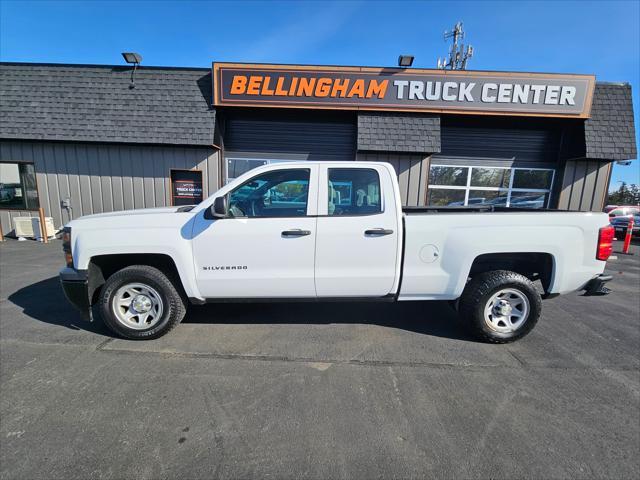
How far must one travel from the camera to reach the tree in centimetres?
4964

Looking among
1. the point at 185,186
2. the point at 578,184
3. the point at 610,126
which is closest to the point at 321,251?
the point at 185,186

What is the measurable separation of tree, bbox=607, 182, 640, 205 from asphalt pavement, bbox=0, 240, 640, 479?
64.1m

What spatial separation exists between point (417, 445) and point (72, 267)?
3.83 meters

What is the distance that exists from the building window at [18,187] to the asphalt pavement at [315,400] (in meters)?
7.71

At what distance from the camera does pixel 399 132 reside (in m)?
8.62

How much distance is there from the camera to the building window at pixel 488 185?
9500mm

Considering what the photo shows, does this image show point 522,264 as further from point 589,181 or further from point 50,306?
point 589,181

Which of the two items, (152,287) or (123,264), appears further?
(123,264)

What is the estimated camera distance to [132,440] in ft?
6.55

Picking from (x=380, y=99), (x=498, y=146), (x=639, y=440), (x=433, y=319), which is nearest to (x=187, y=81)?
(x=380, y=99)

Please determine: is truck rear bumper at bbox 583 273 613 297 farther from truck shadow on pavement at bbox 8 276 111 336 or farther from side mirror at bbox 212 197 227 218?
truck shadow on pavement at bbox 8 276 111 336

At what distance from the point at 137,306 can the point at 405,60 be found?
9.12 m

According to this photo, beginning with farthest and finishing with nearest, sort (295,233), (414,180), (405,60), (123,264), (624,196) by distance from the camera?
(624,196) → (414,180) → (405,60) → (123,264) → (295,233)

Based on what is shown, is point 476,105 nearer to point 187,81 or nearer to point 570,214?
point 570,214
